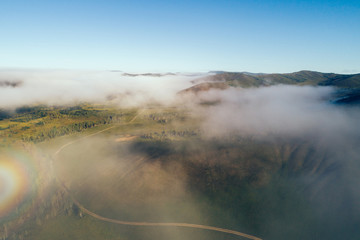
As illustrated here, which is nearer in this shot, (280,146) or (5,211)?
(5,211)

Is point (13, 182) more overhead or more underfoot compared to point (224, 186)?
more overhead

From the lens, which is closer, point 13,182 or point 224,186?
point 13,182

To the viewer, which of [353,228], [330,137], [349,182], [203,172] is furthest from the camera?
[330,137]

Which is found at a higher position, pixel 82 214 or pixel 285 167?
pixel 285 167

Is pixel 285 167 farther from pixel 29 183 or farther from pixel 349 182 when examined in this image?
pixel 29 183

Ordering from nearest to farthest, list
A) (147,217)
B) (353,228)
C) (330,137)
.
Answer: (353,228) < (147,217) < (330,137)

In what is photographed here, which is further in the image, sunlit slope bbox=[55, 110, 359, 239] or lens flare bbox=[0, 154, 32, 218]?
lens flare bbox=[0, 154, 32, 218]

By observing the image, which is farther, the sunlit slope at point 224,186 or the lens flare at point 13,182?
the lens flare at point 13,182

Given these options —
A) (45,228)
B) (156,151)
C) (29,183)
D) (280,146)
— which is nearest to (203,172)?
(156,151)
